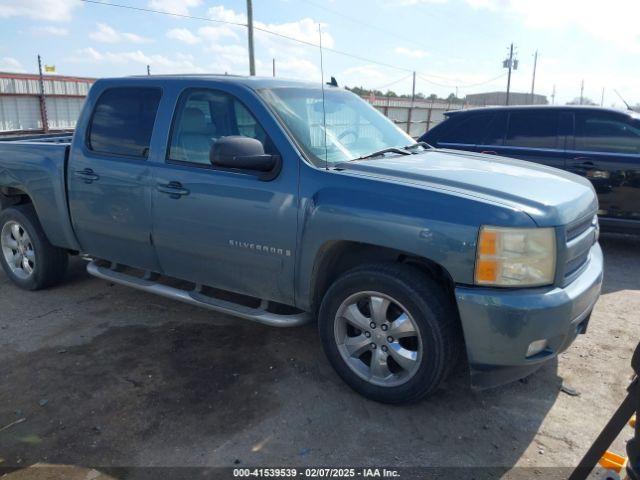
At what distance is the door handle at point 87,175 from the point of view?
4242mm

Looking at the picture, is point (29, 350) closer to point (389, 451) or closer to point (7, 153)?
point (7, 153)

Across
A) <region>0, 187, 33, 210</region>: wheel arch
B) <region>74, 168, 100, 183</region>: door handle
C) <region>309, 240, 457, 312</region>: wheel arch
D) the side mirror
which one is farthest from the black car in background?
<region>0, 187, 33, 210</region>: wheel arch

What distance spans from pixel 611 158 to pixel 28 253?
21.0ft

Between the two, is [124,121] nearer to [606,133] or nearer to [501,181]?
[501,181]

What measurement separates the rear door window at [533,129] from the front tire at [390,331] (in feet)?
14.7

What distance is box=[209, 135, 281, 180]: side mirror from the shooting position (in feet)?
10.6

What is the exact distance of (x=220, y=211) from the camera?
3559 millimetres

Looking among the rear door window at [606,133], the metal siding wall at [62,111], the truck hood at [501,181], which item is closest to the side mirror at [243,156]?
the truck hood at [501,181]

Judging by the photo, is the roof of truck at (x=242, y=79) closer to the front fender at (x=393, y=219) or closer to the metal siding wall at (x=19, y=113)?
the front fender at (x=393, y=219)

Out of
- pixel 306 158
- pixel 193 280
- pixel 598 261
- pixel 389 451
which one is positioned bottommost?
pixel 389 451

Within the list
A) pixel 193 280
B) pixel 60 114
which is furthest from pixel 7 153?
pixel 60 114

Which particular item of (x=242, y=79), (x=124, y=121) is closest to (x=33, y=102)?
(x=124, y=121)

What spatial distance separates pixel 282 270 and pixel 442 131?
4.76m

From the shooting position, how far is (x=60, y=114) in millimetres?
17703
